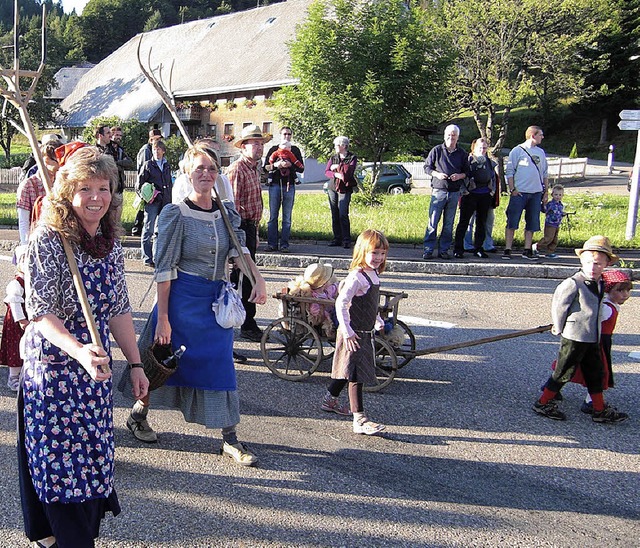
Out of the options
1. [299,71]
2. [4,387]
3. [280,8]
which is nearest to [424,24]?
[299,71]

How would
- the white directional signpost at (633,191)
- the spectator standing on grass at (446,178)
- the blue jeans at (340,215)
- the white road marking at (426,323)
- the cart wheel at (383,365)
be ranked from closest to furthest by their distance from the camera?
the cart wheel at (383,365) < the white road marking at (426,323) < the spectator standing on grass at (446,178) < the blue jeans at (340,215) < the white directional signpost at (633,191)

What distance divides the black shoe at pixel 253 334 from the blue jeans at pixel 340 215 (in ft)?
18.7

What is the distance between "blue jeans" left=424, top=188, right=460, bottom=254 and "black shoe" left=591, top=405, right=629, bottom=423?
6411 mm

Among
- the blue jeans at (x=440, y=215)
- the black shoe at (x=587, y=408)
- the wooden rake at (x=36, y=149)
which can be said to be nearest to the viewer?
the wooden rake at (x=36, y=149)

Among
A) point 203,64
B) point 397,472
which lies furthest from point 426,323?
point 203,64

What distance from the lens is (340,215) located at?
499 inches

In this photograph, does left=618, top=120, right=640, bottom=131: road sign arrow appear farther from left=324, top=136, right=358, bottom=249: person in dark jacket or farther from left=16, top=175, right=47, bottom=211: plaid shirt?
left=16, top=175, right=47, bottom=211: plaid shirt

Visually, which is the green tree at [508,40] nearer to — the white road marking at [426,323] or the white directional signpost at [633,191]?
Result: the white directional signpost at [633,191]

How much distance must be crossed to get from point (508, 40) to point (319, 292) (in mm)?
27772

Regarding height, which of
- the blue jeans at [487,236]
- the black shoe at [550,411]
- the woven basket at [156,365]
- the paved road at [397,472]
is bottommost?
the paved road at [397,472]

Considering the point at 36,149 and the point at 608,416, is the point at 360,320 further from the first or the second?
the point at 36,149

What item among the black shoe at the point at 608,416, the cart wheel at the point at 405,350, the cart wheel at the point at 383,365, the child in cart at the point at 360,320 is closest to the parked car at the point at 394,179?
the cart wheel at the point at 405,350

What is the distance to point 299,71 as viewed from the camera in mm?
20641

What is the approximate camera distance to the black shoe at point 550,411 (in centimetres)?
532
